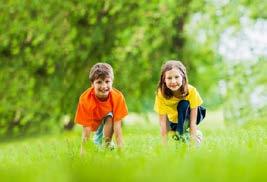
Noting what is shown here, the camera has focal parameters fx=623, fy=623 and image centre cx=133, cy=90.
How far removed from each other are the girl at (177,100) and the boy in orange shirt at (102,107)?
0.39 m

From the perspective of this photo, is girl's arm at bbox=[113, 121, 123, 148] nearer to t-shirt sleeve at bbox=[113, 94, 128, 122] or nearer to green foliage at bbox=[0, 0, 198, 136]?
t-shirt sleeve at bbox=[113, 94, 128, 122]

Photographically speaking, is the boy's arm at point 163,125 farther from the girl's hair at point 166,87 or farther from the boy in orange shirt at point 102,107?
the boy in orange shirt at point 102,107

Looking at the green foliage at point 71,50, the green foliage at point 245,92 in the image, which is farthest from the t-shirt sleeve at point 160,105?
the green foliage at point 71,50

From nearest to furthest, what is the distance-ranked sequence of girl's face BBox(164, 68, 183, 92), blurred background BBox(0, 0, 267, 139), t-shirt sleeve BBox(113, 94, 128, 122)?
girl's face BBox(164, 68, 183, 92) < t-shirt sleeve BBox(113, 94, 128, 122) < blurred background BBox(0, 0, 267, 139)

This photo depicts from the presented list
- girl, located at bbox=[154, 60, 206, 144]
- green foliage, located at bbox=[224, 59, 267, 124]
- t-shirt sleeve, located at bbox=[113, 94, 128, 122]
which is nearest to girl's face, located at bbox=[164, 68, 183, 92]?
girl, located at bbox=[154, 60, 206, 144]

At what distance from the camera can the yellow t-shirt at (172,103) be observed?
19.6 ft

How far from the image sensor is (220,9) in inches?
499

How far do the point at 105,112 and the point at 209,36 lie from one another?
25.0 feet

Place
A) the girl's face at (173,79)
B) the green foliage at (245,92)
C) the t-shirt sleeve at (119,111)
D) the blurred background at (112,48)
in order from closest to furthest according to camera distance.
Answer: the girl's face at (173,79), the t-shirt sleeve at (119,111), the green foliage at (245,92), the blurred background at (112,48)

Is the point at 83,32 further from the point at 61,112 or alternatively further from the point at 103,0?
the point at 61,112

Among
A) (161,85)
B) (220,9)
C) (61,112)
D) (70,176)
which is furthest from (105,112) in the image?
(61,112)

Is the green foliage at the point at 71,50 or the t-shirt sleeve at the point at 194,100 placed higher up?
the green foliage at the point at 71,50

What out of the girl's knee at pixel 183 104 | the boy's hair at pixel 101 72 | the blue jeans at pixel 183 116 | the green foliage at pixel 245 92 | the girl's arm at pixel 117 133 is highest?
the green foliage at pixel 245 92

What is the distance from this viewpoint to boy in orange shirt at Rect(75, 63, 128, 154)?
6.02m
